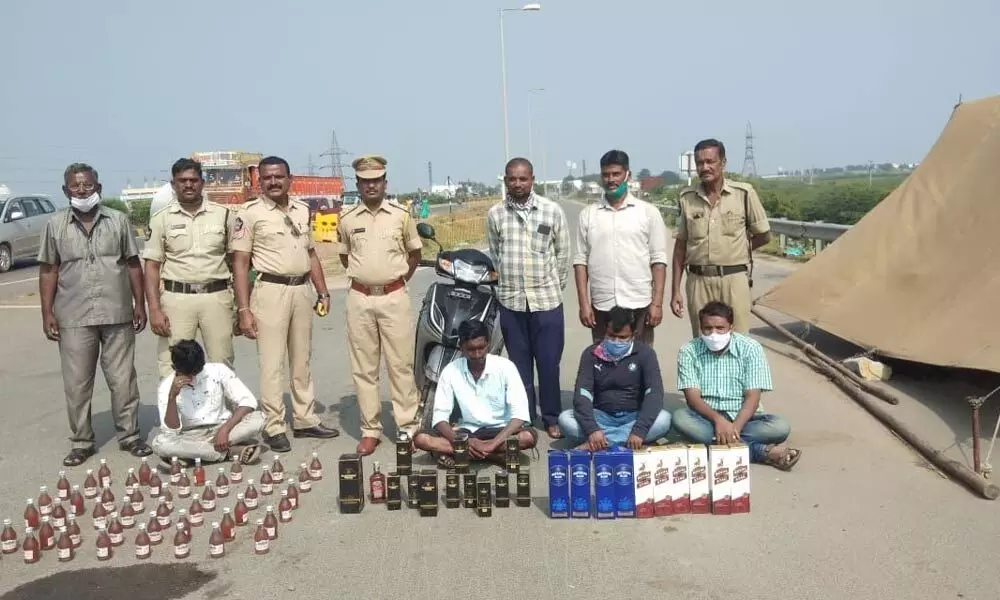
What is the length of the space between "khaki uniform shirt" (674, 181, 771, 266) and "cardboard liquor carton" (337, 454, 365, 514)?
310 centimetres

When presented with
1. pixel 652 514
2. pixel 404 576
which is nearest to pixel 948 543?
pixel 652 514

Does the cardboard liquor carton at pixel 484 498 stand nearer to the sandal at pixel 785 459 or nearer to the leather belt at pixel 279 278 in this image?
the sandal at pixel 785 459

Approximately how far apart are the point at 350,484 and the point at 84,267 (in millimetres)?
2907

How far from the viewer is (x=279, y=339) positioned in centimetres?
664

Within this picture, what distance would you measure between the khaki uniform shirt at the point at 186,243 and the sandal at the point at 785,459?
13.9 feet

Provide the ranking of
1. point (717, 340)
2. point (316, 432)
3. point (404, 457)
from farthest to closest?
1. point (316, 432)
2. point (717, 340)
3. point (404, 457)

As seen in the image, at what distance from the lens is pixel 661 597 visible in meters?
3.97

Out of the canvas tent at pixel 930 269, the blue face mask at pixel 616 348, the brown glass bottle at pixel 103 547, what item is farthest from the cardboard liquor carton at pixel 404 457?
the canvas tent at pixel 930 269

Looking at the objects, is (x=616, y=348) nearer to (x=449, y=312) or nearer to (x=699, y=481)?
(x=699, y=481)

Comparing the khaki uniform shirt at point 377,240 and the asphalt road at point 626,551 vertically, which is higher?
the khaki uniform shirt at point 377,240

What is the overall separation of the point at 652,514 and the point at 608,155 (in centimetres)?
268

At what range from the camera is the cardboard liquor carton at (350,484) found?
5.17 meters

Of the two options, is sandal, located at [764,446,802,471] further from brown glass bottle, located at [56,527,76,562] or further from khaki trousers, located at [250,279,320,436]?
brown glass bottle, located at [56,527,76,562]

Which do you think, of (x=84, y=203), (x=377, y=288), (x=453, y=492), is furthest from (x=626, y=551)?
(x=84, y=203)
